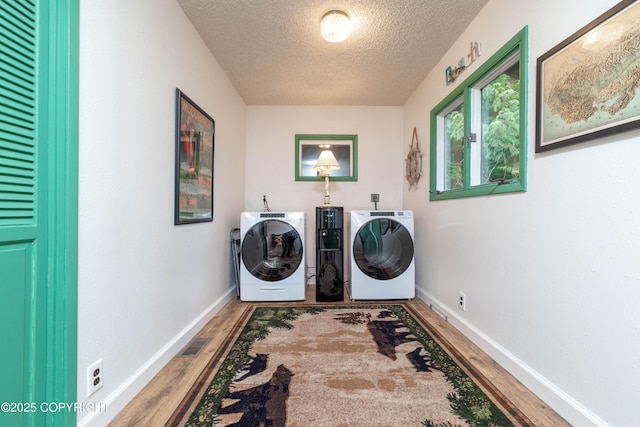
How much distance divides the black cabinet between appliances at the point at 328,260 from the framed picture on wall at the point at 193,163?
41.7 inches

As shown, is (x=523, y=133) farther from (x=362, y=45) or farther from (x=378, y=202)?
(x=378, y=202)

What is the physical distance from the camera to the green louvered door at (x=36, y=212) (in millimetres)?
812

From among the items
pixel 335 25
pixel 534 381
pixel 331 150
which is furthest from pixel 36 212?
pixel 331 150

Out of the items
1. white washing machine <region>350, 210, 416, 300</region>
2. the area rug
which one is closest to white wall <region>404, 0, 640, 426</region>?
the area rug

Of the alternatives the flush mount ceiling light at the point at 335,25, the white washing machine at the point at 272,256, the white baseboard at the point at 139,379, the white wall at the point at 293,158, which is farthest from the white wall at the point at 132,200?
the white wall at the point at 293,158

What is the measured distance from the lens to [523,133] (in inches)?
53.9

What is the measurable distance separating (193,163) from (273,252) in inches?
45.5

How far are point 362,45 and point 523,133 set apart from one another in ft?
4.44

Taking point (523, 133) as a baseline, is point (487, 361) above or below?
below

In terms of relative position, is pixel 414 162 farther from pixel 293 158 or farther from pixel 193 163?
pixel 193 163

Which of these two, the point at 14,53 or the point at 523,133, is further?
the point at 523,133

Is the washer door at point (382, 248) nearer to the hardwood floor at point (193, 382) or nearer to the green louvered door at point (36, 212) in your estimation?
the hardwood floor at point (193, 382)

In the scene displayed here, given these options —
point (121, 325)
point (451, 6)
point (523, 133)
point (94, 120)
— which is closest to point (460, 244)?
point (523, 133)

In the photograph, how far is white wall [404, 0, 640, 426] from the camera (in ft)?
3.06
